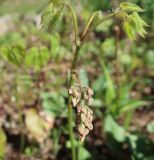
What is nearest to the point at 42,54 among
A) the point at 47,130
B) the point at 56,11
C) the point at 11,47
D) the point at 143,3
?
the point at 11,47

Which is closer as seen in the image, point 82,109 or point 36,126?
point 82,109

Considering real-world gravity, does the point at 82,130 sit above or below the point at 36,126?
above

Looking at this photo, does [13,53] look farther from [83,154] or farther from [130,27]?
[83,154]

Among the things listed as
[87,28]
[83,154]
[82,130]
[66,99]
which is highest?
[87,28]

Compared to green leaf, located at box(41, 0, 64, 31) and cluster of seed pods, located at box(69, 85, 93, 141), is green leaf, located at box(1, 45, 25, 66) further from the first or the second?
cluster of seed pods, located at box(69, 85, 93, 141)

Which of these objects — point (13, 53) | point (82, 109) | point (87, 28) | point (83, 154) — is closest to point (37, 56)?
point (13, 53)

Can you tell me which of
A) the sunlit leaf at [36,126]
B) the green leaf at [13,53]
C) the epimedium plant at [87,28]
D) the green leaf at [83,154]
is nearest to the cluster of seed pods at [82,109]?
the epimedium plant at [87,28]

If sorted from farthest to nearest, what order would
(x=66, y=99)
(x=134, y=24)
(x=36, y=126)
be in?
(x=66, y=99), (x=36, y=126), (x=134, y=24)

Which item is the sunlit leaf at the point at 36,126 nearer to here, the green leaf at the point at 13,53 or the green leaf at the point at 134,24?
the green leaf at the point at 13,53
